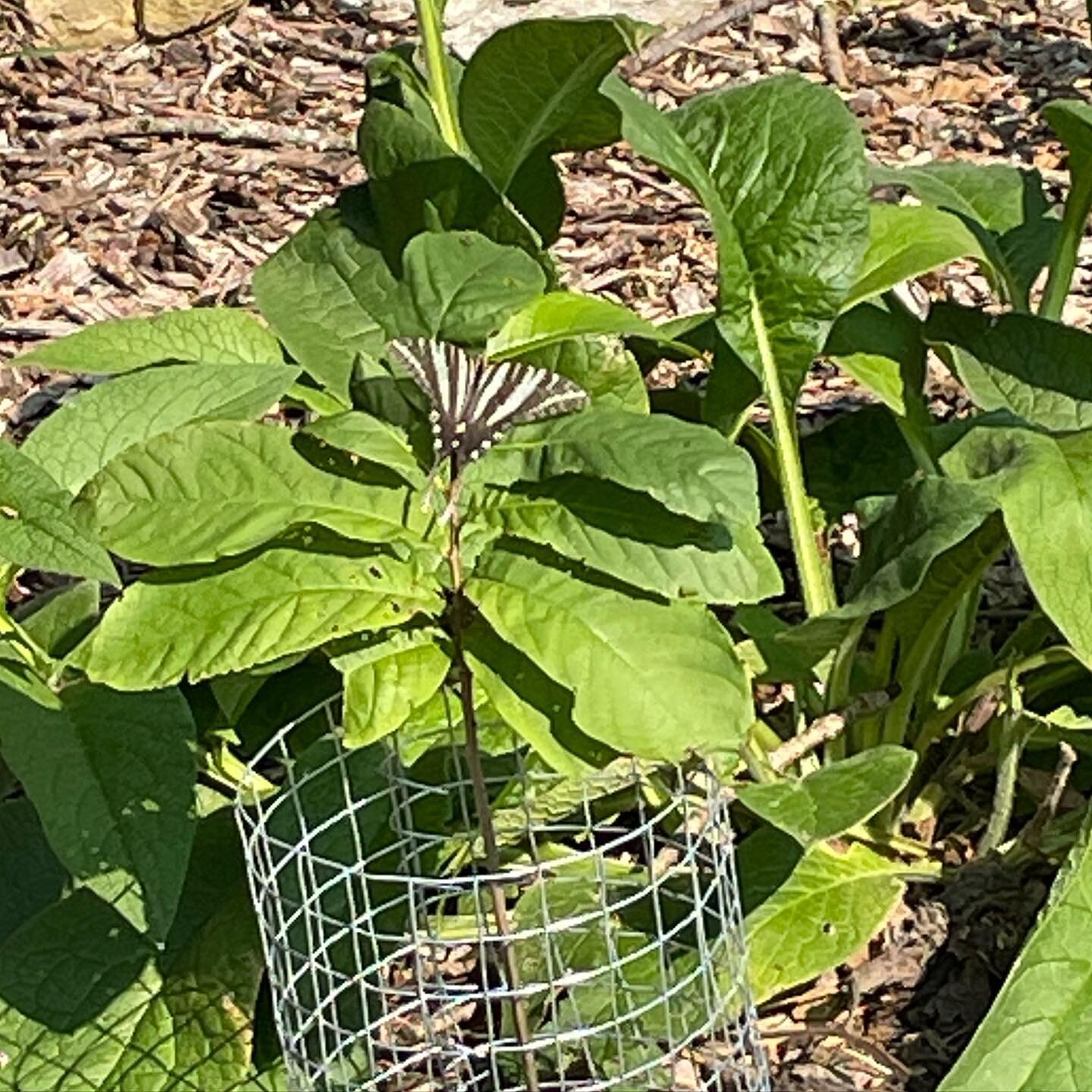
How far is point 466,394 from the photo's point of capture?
4.61 ft

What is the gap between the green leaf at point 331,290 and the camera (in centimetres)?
205

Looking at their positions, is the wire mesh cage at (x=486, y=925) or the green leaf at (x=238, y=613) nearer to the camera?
the green leaf at (x=238, y=613)

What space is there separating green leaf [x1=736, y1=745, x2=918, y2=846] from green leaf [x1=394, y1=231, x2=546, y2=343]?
53 cm

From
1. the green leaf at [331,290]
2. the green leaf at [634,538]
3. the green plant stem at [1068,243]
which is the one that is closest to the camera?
the green leaf at [634,538]

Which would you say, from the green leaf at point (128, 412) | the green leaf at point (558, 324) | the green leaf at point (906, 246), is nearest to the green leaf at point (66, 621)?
the green leaf at point (128, 412)

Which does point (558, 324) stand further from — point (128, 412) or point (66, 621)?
point (66, 621)

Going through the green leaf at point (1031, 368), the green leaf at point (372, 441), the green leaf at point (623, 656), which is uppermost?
the green leaf at point (372, 441)

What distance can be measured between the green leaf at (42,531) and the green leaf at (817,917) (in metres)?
0.77

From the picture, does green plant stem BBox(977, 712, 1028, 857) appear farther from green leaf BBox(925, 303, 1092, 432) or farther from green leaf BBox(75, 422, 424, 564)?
green leaf BBox(75, 422, 424, 564)

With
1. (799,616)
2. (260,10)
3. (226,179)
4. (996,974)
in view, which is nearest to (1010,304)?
(799,616)

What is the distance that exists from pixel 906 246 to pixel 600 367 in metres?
0.40

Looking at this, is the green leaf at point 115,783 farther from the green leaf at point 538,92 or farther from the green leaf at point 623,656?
the green leaf at point 538,92

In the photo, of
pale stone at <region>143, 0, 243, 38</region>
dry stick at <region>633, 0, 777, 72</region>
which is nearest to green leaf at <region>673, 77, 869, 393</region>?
dry stick at <region>633, 0, 777, 72</region>

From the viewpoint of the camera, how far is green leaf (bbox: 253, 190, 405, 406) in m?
2.05
